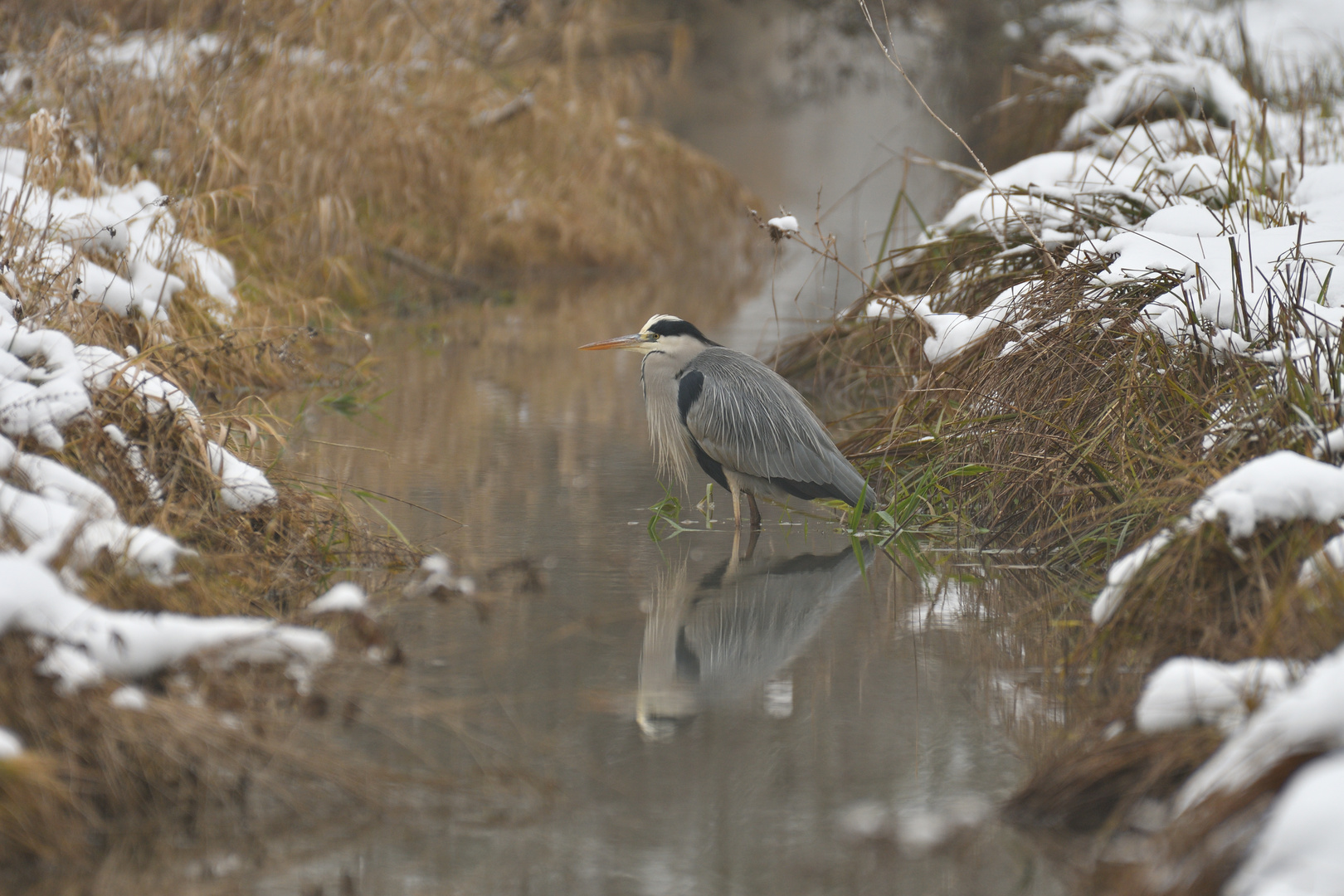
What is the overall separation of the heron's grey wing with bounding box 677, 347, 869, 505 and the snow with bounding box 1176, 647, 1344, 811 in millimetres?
2285

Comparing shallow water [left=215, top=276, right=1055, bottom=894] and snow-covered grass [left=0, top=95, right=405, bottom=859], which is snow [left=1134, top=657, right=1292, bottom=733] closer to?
shallow water [left=215, top=276, right=1055, bottom=894]

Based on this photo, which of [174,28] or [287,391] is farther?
[174,28]

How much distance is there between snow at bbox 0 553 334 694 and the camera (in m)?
2.02

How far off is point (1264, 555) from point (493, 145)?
10337 mm

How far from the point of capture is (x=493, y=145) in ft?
39.6

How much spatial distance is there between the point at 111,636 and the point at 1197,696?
66.1 inches

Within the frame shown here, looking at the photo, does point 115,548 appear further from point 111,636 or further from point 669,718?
point 669,718

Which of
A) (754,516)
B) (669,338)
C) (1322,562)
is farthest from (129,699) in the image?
(669,338)

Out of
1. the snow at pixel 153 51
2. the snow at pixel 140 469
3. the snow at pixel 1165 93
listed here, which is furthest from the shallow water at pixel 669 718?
the snow at pixel 1165 93

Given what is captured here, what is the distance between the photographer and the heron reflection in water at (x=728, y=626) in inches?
105

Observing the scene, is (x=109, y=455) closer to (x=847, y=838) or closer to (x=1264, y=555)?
(x=847, y=838)

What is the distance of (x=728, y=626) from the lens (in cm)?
316

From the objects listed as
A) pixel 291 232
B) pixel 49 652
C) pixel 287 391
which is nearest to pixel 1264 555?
pixel 49 652

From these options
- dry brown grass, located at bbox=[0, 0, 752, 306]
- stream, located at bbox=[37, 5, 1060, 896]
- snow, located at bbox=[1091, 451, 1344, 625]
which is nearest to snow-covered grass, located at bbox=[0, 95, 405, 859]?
stream, located at bbox=[37, 5, 1060, 896]
